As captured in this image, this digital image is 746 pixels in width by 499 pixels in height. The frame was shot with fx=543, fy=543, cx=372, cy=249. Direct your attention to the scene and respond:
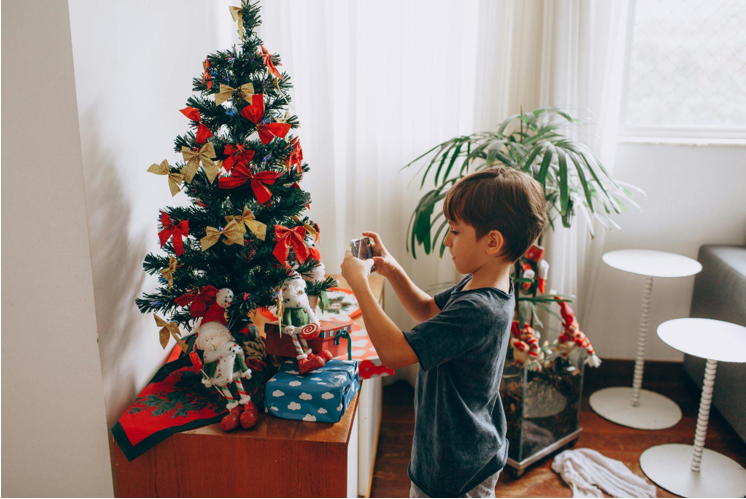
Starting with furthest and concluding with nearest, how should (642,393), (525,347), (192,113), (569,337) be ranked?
(642,393), (569,337), (525,347), (192,113)

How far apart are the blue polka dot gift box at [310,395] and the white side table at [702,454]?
1.22m

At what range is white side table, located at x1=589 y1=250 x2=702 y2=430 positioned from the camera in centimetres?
213

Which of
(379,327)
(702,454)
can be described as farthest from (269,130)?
(702,454)

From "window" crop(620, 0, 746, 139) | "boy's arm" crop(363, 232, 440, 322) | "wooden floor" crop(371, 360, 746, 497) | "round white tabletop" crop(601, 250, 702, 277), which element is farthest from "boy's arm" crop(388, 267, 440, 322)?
"window" crop(620, 0, 746, 139)

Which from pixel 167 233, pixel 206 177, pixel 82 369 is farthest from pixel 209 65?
pixel 82 369

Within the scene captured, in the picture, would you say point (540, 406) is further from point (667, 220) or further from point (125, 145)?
point (125, 145)

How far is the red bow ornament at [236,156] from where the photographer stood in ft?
3.61

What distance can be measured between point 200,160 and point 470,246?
1.86 ft

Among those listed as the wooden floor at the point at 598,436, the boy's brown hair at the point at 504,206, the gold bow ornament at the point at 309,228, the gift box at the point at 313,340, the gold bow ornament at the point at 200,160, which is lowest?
the wooden floor at the point at 598,436

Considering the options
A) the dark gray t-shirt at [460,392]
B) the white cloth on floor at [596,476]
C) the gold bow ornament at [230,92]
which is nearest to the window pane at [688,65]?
the white cloth on floor at [596,476]

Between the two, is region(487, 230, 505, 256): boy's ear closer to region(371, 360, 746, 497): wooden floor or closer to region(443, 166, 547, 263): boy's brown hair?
region(443, 166, 547, 263): boy's brown hair

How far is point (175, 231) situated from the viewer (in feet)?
3.62

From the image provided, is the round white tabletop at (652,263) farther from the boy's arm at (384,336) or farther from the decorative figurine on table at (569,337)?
the boy's arm at (384,336)

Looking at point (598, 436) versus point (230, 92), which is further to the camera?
point (598, 436)
